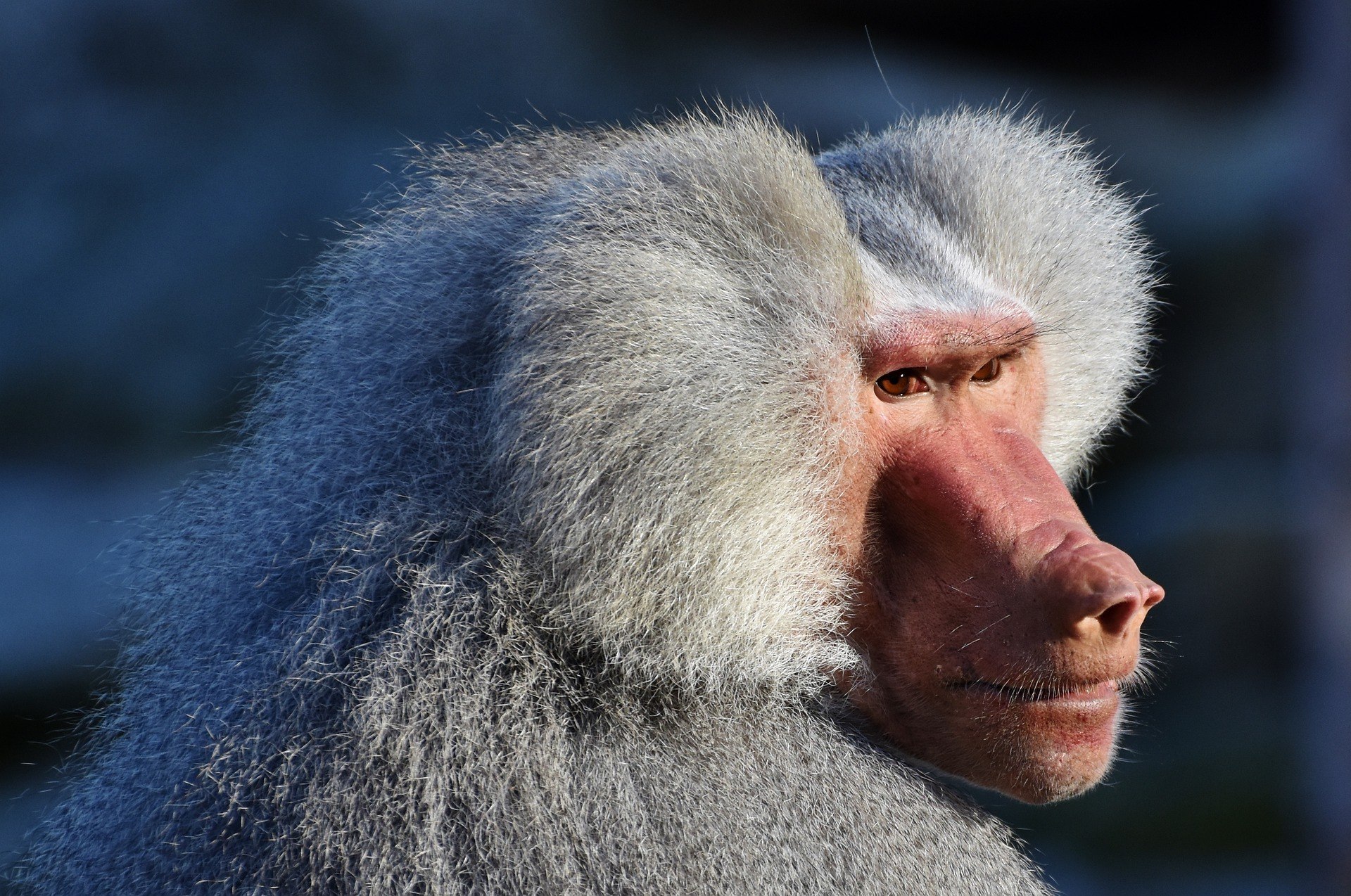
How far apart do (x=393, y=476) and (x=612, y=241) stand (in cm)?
43

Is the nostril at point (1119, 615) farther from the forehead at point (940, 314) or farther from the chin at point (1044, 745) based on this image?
the forehead at point (940, 314)

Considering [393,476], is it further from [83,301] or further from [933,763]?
[83,301]

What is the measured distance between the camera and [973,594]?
156 centimetres

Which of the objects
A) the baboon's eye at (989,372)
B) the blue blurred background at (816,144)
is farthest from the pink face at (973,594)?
the blue blurred background at (816,144)

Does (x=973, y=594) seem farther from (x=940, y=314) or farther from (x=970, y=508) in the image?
(x=940, y=314)

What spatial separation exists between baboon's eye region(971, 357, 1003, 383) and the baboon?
5 centimetres

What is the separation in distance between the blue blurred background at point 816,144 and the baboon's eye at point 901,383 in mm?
1368

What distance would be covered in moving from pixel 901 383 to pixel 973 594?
1.13ft

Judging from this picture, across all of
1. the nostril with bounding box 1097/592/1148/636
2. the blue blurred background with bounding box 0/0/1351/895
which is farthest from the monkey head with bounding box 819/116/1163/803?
the blue blurred background with bounding box 0/0/1351/895

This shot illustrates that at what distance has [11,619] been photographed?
4.10 metres

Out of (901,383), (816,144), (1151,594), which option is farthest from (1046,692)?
(816,144)

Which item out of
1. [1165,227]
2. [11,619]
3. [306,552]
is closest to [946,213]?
[306,552]

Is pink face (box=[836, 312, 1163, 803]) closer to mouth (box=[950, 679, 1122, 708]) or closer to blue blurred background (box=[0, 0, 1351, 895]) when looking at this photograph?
mouth (box=[950, 679, 1122, 708])

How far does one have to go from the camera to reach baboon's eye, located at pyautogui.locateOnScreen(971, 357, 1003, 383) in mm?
1848
